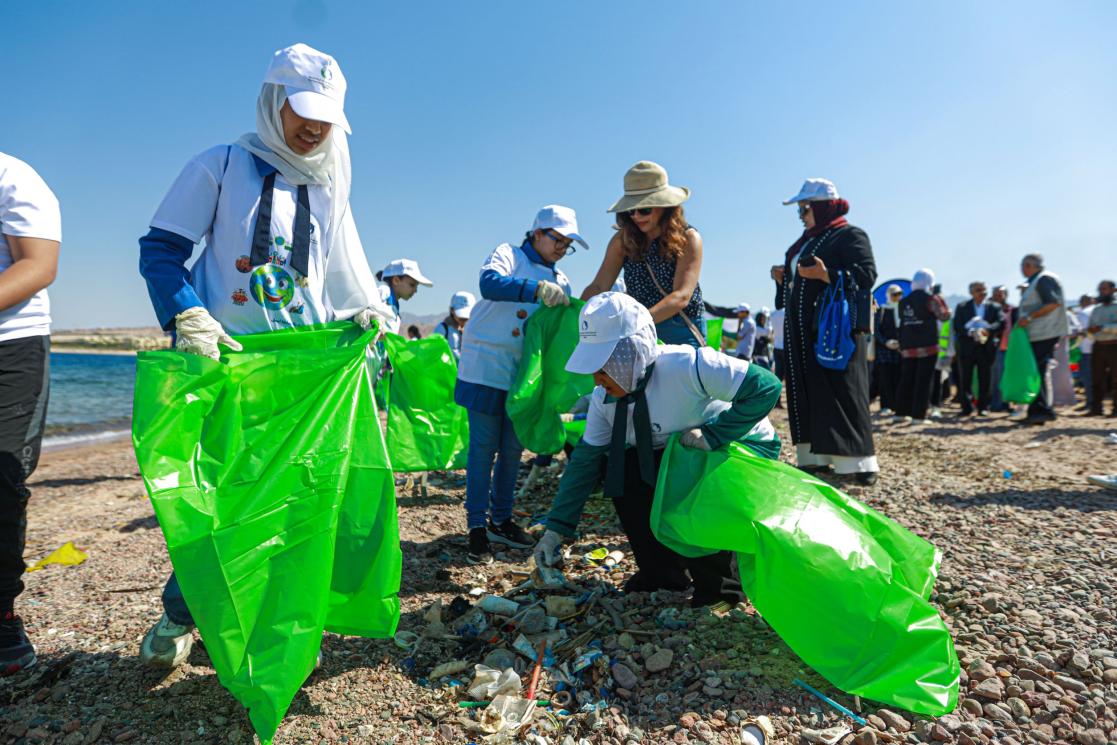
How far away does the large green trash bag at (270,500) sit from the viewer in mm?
1741

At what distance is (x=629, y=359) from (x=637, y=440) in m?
0.34

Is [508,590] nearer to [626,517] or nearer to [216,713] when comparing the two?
[626,517]

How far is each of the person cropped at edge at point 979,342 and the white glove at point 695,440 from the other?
913cm

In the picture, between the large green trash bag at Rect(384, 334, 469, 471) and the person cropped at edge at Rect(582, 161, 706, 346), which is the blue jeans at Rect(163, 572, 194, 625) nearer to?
the large green trash bag at Rect(384, 334, 469, 471)

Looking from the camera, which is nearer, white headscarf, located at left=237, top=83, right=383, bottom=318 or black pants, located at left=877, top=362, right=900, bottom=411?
white headscarf, located at left=237, top=83, right=383, bottom=318

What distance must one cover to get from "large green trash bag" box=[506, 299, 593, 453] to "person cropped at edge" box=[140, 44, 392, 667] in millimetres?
1268

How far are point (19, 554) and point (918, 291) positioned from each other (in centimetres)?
947

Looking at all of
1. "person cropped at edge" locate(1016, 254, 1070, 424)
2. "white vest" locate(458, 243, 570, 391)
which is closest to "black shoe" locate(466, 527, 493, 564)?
"white vest" locate(458, 243, 570, 391)

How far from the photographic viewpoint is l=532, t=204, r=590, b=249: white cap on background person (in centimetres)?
347

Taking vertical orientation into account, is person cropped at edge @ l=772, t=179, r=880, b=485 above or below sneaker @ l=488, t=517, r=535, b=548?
above

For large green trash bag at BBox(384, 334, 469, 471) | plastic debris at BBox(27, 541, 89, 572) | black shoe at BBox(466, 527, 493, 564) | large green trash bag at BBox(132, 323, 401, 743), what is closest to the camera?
large green trash bag at BBox(132, 323, 401, 743)

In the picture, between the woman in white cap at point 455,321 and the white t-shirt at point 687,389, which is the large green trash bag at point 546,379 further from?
the woman in white cap at point 455,321

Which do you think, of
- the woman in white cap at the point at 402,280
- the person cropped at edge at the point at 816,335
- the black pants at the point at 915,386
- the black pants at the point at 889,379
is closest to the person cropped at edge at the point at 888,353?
the black pants at the point at 889,379

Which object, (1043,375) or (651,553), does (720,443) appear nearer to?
(651,553)
